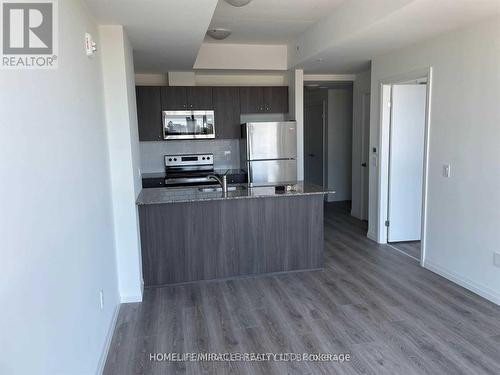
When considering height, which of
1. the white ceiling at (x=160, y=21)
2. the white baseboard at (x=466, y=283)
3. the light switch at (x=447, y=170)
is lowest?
the white baseboard at (x=466, y=283)

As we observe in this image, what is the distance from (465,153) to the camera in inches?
138

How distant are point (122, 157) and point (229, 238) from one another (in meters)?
1.35

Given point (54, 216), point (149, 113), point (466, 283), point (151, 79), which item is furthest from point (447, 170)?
point (151, 79)

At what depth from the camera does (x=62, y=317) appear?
1.66m

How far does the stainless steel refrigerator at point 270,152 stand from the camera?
18.1 feet

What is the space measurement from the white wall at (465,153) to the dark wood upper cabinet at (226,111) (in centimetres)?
263

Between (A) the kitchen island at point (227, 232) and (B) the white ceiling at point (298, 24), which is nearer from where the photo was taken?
(B) the white ceiling at point (298, 24)

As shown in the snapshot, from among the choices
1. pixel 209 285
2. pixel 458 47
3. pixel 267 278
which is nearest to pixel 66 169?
pixel 209 285

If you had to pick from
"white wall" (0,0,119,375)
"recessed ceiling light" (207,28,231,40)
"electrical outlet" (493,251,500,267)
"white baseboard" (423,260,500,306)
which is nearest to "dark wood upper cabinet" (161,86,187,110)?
"recessed ceiling light" (207,28,231,40)

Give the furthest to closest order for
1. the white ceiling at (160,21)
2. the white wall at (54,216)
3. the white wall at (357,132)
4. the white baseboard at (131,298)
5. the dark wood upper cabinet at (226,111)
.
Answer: the white wall at (357,132) < the dark wood upper cabinet at (226,111) < the white baseboard at (131,298) < the white ceiling at (160,21) < the white wall at (54,216)

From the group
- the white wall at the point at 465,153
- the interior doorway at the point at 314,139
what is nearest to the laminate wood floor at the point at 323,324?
the white wall at the point at 465,153

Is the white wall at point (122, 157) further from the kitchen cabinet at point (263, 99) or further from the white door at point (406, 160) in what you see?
the white door at point (406, 160)

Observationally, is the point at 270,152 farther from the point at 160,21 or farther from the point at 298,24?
the point at 160,21

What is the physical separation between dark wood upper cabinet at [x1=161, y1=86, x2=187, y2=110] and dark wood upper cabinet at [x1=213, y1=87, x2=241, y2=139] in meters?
0.48
